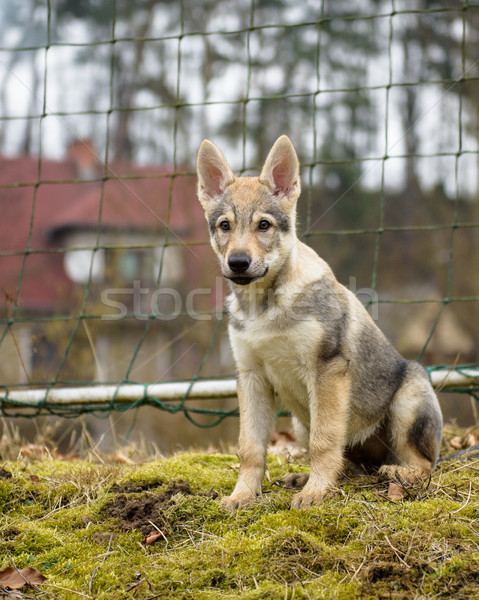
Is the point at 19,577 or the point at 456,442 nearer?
the point at 19,577

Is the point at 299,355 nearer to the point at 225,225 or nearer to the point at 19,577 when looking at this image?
the point at 225,225

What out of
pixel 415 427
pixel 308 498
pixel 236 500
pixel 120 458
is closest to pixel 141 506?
pixel 236 500

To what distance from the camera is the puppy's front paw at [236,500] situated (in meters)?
3.32

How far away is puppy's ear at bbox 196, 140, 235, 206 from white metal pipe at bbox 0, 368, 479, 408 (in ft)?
5.33

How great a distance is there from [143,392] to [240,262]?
205cm

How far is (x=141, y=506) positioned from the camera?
319 cm

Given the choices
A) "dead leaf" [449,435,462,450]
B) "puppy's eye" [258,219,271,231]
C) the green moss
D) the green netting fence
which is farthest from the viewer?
the green netting fence

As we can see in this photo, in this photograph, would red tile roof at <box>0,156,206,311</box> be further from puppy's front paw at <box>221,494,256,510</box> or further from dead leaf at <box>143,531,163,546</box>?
dead leaf at <box>143,531,163,546</box>

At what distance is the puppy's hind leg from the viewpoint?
390 centimetres

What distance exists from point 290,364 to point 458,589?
1.68 meters

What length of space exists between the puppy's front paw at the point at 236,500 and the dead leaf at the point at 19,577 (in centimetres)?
104

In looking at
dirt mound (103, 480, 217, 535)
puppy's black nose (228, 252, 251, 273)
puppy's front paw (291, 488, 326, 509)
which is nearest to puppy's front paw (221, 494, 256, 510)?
dirt mound (103, 480, 217, 535)

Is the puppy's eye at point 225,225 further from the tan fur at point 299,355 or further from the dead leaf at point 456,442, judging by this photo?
the dead leaf at point 456,442

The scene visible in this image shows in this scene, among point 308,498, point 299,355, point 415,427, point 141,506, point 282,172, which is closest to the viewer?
point 141,506
